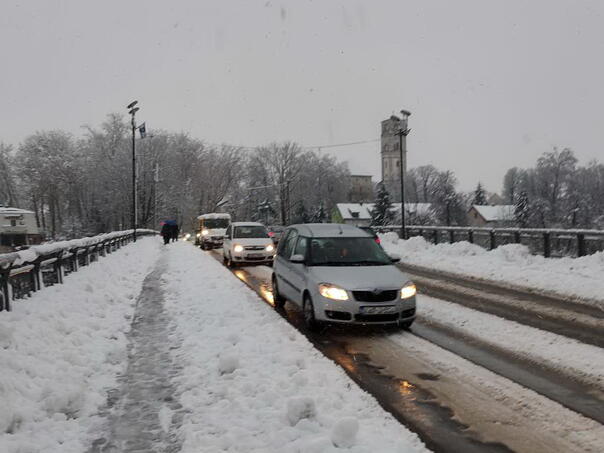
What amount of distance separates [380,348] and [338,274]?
1358mm

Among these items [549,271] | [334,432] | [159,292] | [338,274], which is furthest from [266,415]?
[549,271]

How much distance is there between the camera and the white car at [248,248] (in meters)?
18.0

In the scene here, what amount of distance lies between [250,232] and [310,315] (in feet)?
38.8

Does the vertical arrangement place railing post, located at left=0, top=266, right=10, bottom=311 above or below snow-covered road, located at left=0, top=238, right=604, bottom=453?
above

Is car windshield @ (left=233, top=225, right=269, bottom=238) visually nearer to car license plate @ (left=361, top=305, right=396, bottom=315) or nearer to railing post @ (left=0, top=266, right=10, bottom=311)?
railing post @ (left=0, top=266, right=10, bottom=311)

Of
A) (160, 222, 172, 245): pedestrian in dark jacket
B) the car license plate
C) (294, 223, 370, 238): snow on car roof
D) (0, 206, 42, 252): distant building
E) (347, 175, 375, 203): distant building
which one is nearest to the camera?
the car license plate

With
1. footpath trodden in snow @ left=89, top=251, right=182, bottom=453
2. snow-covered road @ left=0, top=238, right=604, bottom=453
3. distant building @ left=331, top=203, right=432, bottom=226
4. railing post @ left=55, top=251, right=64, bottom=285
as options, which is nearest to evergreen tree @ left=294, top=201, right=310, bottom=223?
distant building @ left=331, top=203, right=432, bottom=226

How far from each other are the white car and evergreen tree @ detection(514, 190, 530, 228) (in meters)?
54.2

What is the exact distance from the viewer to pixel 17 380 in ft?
15.9

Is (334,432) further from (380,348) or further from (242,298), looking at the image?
(242,298)

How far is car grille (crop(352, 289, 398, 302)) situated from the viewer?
7.13m

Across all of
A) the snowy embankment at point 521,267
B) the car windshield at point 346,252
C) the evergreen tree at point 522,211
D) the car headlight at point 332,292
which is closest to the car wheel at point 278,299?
the car windshield at point 346,252

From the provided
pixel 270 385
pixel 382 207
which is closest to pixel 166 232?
pixel 270 385

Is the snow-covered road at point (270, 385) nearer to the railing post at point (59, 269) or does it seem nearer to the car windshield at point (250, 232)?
the railing post at point (59, 269)
